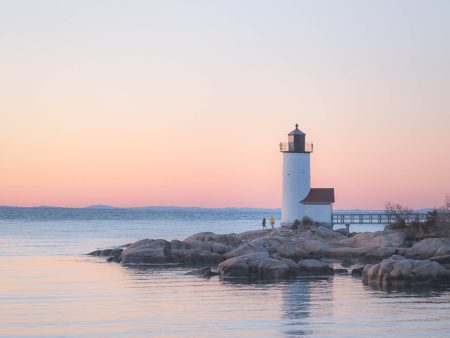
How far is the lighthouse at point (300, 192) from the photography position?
54938 millimetres

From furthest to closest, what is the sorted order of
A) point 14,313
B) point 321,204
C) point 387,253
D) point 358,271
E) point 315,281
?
1. point 321,204
2. point 387,253
3. point 358,271
4. point 315,281
5. point 14,313

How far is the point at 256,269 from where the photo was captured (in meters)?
33.0

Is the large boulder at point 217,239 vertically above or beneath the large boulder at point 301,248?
above

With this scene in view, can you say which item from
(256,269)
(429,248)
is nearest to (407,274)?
(256,269)

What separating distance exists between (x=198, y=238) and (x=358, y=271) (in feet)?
49.1

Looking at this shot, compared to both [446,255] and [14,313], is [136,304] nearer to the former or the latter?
[14,313]

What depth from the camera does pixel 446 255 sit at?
116 ft

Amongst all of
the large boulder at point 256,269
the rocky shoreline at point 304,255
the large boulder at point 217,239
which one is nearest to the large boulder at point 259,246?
the rocky shoreline at point 304,255

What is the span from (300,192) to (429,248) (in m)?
17.4

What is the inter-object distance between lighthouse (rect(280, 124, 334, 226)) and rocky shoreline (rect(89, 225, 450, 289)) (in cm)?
239

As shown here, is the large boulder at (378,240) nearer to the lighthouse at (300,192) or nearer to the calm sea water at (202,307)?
the lighthouse at (300,192)

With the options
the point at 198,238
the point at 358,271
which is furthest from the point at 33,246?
the point at 358,271

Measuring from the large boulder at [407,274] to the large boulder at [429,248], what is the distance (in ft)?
23.0

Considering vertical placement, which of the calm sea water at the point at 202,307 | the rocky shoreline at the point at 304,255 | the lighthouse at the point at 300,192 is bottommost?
the calm sea water at the point at 202,307
